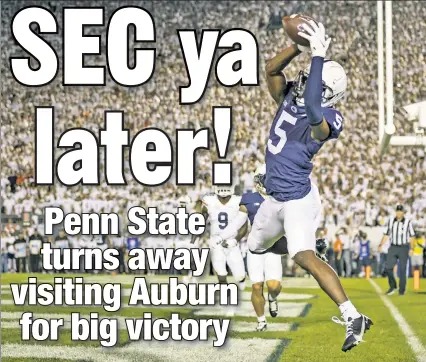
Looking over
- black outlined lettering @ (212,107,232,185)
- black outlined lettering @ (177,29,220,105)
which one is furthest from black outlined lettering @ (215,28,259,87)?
black outlined lettering @ (212,107,232,185)

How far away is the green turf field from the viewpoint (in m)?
6.09

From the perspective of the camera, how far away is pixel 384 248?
16641 mm

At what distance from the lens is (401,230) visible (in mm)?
11984

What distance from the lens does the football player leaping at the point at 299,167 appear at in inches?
181

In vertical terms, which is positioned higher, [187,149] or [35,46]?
[35,46]

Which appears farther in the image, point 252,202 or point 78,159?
point 252,202

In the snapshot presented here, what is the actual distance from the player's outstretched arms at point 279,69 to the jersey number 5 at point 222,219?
4291mm

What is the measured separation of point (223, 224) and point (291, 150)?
14.4 ft

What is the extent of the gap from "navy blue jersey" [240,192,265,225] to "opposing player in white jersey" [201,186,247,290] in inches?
50.2

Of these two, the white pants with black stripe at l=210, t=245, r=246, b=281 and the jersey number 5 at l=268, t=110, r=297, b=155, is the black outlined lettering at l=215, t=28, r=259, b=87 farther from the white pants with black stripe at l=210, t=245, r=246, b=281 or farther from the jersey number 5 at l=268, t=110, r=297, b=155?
the white pants with black stripe at l=210, t=245, r=246, b=281

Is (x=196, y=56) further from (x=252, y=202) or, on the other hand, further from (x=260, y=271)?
(x=260, y=271)

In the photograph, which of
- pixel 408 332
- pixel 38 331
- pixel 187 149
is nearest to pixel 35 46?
pixel 187 149

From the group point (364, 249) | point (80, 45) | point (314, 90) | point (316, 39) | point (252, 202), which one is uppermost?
point (80, 45)

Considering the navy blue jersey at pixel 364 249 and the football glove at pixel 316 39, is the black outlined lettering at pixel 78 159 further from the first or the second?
the navy blue jersey at pixel 364 249
